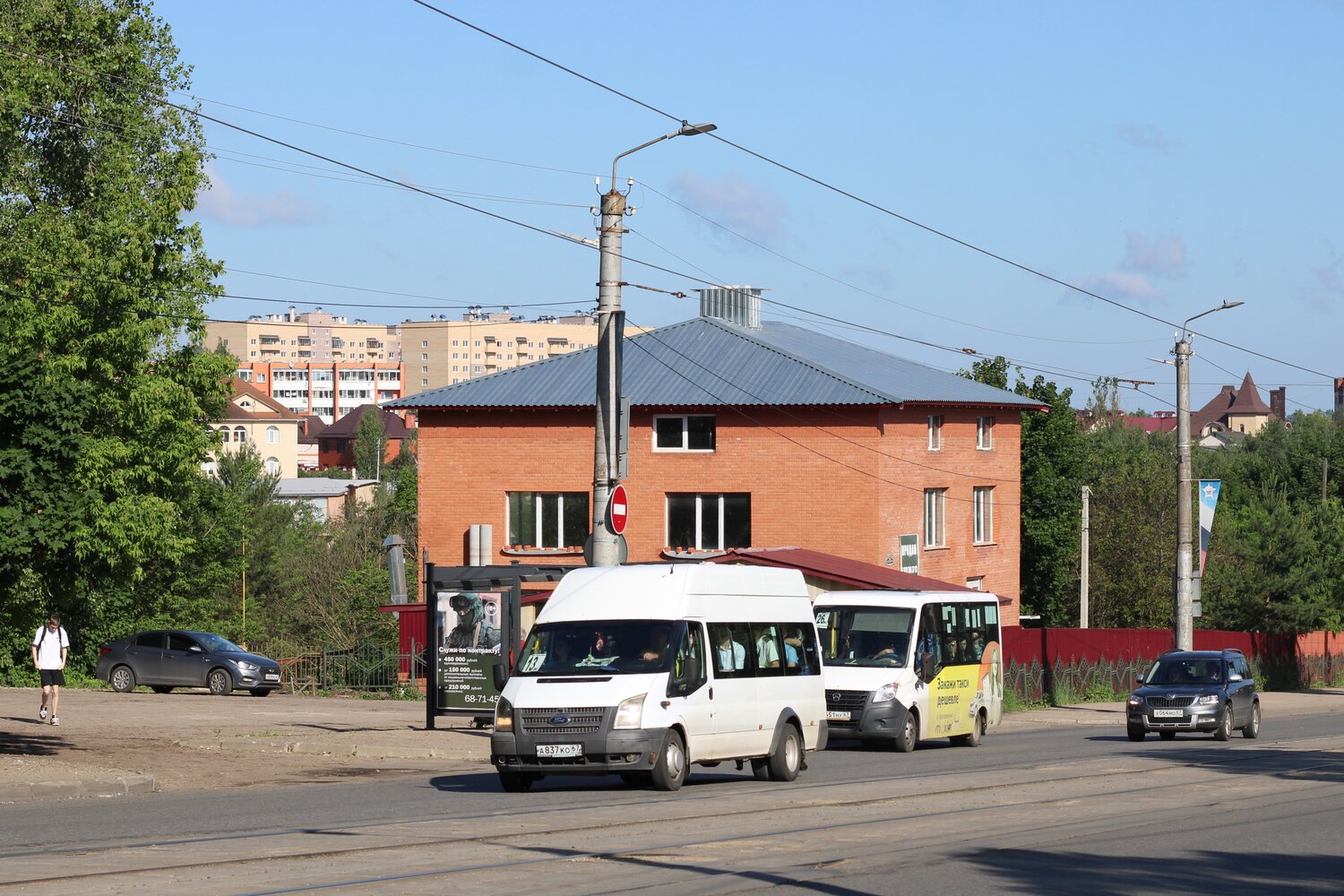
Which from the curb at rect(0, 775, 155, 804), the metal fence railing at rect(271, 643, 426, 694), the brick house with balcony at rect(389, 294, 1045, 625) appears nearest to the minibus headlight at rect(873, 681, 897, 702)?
the curb at rect(0, 775, 155, 804)

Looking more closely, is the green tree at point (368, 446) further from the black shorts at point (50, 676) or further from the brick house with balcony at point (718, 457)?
the black shorts at point (50, 676)

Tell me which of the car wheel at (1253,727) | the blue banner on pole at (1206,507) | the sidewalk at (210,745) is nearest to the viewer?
the sidewalk at (210,745)

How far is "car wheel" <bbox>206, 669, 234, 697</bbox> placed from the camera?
38.5 m

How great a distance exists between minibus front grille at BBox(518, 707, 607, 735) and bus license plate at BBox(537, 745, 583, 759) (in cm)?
13

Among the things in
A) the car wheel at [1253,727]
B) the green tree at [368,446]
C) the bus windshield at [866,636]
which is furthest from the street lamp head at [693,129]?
the green tree at [368,446]

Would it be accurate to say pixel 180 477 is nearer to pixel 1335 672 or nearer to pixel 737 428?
pixel 737 428

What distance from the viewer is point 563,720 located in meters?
17.2

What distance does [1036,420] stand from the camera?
6900cm

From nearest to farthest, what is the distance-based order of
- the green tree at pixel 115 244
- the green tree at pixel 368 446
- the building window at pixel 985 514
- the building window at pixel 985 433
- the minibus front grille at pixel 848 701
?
the minibus front grille at pixel 848 701 → the green tree at pixel 115 244 → the building window at pixel 985 433 → the building window at pixel 985 514 → the green tree at pixel 368 446

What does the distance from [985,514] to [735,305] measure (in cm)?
1027

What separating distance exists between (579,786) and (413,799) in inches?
91.3

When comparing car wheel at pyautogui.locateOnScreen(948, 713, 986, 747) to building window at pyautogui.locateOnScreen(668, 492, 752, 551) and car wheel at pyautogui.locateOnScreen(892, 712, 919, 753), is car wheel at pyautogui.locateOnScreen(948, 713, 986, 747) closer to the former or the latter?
car wheel at pyautogui.locateOnScreen(892, 712, 919, 753)

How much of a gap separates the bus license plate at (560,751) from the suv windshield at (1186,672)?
16.7 meters

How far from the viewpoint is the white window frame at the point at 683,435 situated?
154 ft
